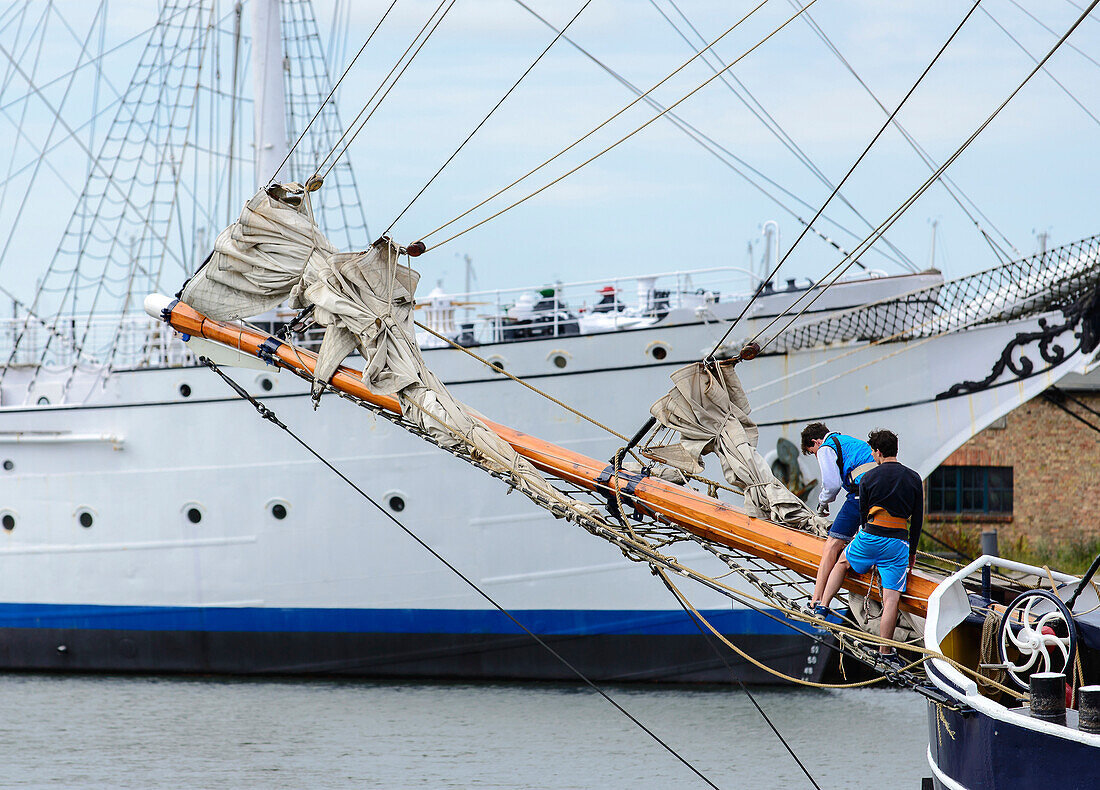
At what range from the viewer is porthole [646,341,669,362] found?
1270cm

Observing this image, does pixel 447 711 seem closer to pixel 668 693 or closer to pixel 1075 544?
pixel 668 693

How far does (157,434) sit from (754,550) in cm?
875

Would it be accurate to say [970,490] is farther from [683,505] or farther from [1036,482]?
[683,505]

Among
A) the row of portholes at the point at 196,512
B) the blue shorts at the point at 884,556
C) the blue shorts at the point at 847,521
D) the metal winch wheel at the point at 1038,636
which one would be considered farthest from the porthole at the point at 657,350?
the metal winch wheel at the point at 1038,636

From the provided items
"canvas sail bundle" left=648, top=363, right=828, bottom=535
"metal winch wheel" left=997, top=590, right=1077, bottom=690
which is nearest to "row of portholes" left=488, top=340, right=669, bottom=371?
"canvas sail bundle" left=648, top=363, right=828, bottom=535

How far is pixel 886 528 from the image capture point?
5.91 meters

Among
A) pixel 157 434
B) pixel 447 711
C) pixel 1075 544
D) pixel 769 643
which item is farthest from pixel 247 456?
pixel 1075 544

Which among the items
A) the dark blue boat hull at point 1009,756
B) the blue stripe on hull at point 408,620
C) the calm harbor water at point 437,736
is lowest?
the calm harbor water at point 437,736

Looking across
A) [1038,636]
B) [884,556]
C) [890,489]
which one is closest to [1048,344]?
[884,556]

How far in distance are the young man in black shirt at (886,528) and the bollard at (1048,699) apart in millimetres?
1024

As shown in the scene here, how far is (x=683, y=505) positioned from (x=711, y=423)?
644 mm

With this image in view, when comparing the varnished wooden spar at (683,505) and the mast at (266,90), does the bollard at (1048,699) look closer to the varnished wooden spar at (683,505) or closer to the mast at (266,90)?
the varnished wooden spar at (683,505)

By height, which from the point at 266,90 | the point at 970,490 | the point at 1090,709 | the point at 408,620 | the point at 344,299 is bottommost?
the point at 408,620

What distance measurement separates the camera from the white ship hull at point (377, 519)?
1279 cm
